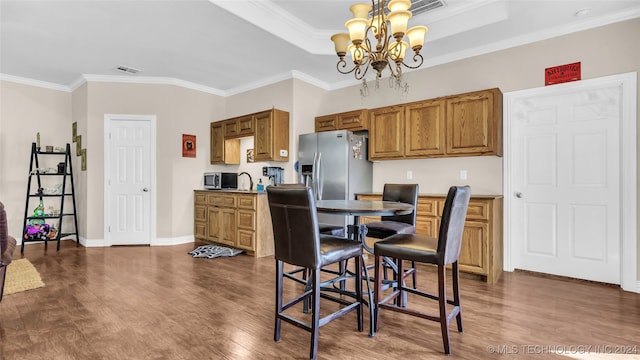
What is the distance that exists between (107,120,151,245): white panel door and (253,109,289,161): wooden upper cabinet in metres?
1.83

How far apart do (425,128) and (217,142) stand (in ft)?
11.3

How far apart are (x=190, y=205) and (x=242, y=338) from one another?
151 inches

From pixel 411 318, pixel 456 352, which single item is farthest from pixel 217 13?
pixel 456 352

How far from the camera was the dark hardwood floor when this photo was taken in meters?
1.98

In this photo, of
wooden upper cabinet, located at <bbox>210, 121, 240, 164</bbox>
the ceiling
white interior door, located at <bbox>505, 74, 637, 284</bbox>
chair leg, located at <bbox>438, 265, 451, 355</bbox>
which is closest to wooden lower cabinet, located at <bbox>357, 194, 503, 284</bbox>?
white interior door, located at <bbox>505, 74, 637, 284</bbox>

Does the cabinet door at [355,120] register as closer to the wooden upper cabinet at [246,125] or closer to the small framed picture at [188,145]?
the wooden upper cabinet at [246,125]

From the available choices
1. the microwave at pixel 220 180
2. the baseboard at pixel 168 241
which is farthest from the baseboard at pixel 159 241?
the microwave at pixel 220 180

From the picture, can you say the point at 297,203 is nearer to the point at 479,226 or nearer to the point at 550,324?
the point at 550,324

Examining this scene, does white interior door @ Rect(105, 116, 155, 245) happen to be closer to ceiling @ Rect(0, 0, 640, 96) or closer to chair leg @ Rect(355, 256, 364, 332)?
ceiling @ Rect(0, 0, 640, 96)

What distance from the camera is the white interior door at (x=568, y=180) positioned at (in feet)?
10.5

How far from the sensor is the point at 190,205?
5520 mm

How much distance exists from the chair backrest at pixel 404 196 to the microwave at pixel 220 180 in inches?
113

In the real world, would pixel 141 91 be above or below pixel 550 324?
above

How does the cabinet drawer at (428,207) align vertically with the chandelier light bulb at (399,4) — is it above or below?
below
